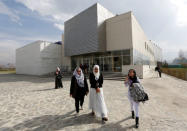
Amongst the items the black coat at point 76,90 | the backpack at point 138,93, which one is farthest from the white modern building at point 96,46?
the black coat at point 76,90

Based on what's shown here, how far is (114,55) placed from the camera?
16719mm

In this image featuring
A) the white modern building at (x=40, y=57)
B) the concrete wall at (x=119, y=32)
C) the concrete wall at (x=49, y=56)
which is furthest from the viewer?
the concrete wall at (x=49, y=56)

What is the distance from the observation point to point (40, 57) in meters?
20.6

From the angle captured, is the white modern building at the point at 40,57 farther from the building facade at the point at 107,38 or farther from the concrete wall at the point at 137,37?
the concrete wall at the point at 137,37

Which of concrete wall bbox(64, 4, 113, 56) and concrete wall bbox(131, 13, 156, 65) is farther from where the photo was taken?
concrete wall bbox(64, 4, 113, 56)

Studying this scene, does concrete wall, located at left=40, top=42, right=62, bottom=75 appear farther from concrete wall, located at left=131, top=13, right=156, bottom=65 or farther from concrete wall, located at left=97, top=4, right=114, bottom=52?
concrete wall, located at left=131, top=13, right=156, bottom=65

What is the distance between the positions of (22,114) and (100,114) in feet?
9.50

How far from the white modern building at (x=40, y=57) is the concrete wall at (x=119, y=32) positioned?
1334cm

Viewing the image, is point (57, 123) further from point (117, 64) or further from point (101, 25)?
point (101, 25)

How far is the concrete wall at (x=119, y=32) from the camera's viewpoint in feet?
48.5

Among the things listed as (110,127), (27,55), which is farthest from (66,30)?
(110,127)

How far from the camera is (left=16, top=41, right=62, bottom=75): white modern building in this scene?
20.8m

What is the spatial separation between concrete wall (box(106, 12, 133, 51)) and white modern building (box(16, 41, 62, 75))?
43.8 feet

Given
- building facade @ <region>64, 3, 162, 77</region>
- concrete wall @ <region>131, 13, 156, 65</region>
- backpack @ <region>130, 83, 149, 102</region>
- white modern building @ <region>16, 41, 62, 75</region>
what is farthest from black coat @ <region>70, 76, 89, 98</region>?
white modern building @ <region>16, 41, 62, 75</region>
